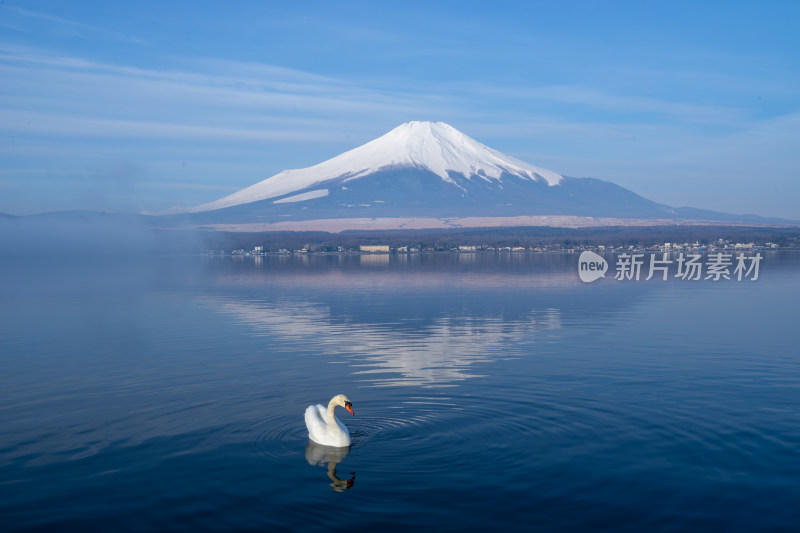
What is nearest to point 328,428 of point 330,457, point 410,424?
point 330,457

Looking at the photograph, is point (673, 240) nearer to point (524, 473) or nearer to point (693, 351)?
point (693, 351)

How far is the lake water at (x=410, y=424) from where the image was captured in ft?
37.8

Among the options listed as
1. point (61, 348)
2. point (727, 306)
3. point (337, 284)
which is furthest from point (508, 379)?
point (337, 284)

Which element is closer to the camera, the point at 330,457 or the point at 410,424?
the point at 330,457

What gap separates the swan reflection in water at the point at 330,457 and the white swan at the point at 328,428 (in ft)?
0.31

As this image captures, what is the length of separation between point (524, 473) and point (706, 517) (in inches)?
115

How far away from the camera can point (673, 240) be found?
17425cm

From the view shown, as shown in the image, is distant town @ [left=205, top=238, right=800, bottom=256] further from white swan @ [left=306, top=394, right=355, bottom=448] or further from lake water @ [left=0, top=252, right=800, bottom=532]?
white swan @ [left=306, top=394, right=355, bottom=448]

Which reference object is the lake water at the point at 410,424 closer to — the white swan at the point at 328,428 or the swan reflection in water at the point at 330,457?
the swan reflection in water at the point at 330,457

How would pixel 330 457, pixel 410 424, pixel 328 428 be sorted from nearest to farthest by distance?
pixel 330 457
pixel 328 428
pixel 410 424

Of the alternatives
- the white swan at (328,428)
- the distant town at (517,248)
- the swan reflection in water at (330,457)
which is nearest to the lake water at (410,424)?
the swan reflection in water at (330,457)

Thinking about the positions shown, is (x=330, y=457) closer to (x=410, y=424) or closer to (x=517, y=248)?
(x=410, y=424)

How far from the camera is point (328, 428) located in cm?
1447

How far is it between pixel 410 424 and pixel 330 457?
7.46ft
